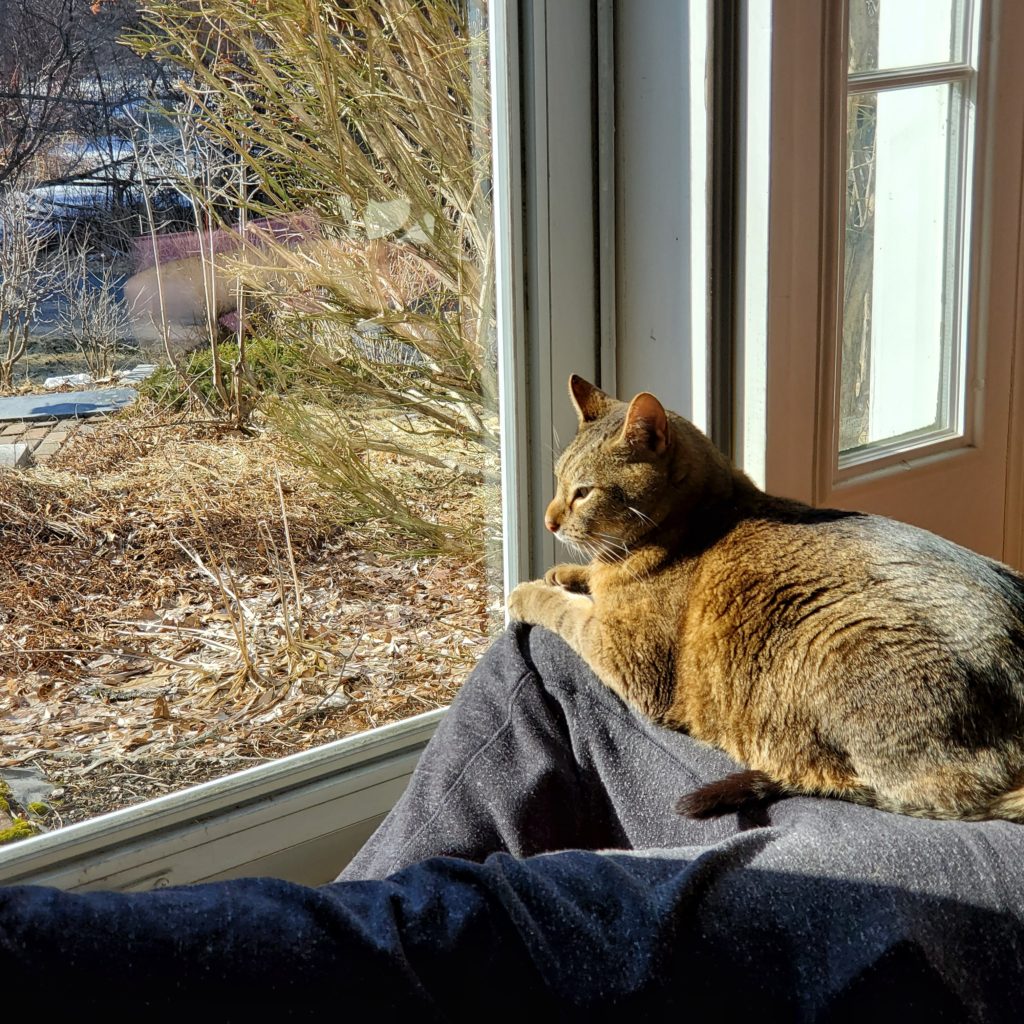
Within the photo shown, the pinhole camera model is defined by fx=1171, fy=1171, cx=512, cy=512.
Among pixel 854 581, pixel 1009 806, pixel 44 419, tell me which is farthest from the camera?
pixel 44 419

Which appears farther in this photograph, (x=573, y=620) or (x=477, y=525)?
(x=477, y=525)

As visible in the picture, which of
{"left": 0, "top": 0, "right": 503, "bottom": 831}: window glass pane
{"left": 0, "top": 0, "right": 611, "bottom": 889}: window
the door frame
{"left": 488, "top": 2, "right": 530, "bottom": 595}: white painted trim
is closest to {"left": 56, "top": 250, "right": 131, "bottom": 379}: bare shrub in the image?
{"left": 0, "top": 0, "right": 503, "bottom": 831}: window glass pane

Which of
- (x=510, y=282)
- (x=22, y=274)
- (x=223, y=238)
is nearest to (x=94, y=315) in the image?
(x=22, y=274)

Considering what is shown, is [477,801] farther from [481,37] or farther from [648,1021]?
[481,37]

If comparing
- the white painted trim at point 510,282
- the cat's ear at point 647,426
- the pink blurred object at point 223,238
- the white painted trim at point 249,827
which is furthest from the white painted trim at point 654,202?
the white painted trim at point 249,827

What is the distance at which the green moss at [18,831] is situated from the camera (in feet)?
4.66

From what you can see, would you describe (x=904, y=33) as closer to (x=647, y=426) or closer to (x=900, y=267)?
(x=900, y=267)

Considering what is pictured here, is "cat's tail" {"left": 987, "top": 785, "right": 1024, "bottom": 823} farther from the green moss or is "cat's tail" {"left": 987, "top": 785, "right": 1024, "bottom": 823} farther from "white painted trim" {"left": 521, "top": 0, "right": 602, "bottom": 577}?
the green moss

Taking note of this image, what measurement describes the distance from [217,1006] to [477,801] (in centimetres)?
57

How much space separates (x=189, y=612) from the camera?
151 cm

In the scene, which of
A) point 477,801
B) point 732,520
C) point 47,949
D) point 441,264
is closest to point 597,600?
point 732,520

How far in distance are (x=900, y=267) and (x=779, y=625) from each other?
30.7 inches

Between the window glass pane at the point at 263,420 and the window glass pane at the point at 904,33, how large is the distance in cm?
52

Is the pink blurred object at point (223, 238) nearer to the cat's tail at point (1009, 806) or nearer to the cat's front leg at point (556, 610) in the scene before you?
the cat's front leg at point (556, 610)
